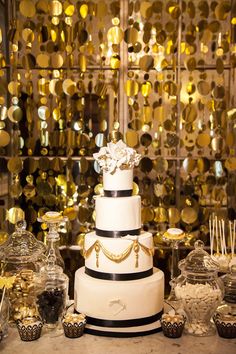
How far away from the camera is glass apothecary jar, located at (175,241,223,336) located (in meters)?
→ 1.67

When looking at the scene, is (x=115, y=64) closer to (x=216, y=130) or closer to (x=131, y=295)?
(x=216, y=130)

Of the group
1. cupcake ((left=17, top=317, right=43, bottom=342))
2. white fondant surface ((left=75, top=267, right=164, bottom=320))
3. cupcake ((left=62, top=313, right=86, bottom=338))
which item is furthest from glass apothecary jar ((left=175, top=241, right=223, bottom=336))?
cupcake ((left=17, top=317, right=43, bottom=342))

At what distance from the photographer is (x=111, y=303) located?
1730 mm

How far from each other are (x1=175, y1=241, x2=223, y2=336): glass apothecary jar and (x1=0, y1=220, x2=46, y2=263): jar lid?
0.56 metres

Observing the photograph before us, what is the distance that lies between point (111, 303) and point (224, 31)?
2411 mm

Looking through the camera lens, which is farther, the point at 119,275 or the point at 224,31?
the point at 224,31

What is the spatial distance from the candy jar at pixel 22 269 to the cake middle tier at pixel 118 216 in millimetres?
286

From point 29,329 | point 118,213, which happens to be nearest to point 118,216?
point 118,213

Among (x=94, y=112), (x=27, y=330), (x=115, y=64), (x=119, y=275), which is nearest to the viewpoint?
(x=27, y=330)

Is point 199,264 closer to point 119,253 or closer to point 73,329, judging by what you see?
point 119,253

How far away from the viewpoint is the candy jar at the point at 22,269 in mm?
1743

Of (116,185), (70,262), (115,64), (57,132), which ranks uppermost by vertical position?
(115,64)

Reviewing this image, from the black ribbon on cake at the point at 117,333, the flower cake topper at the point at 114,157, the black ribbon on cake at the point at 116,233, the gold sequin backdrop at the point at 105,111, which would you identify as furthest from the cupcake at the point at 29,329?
the gold sequin backdrop at the point at 105,111

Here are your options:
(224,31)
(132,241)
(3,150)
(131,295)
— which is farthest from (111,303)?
(224,31)
